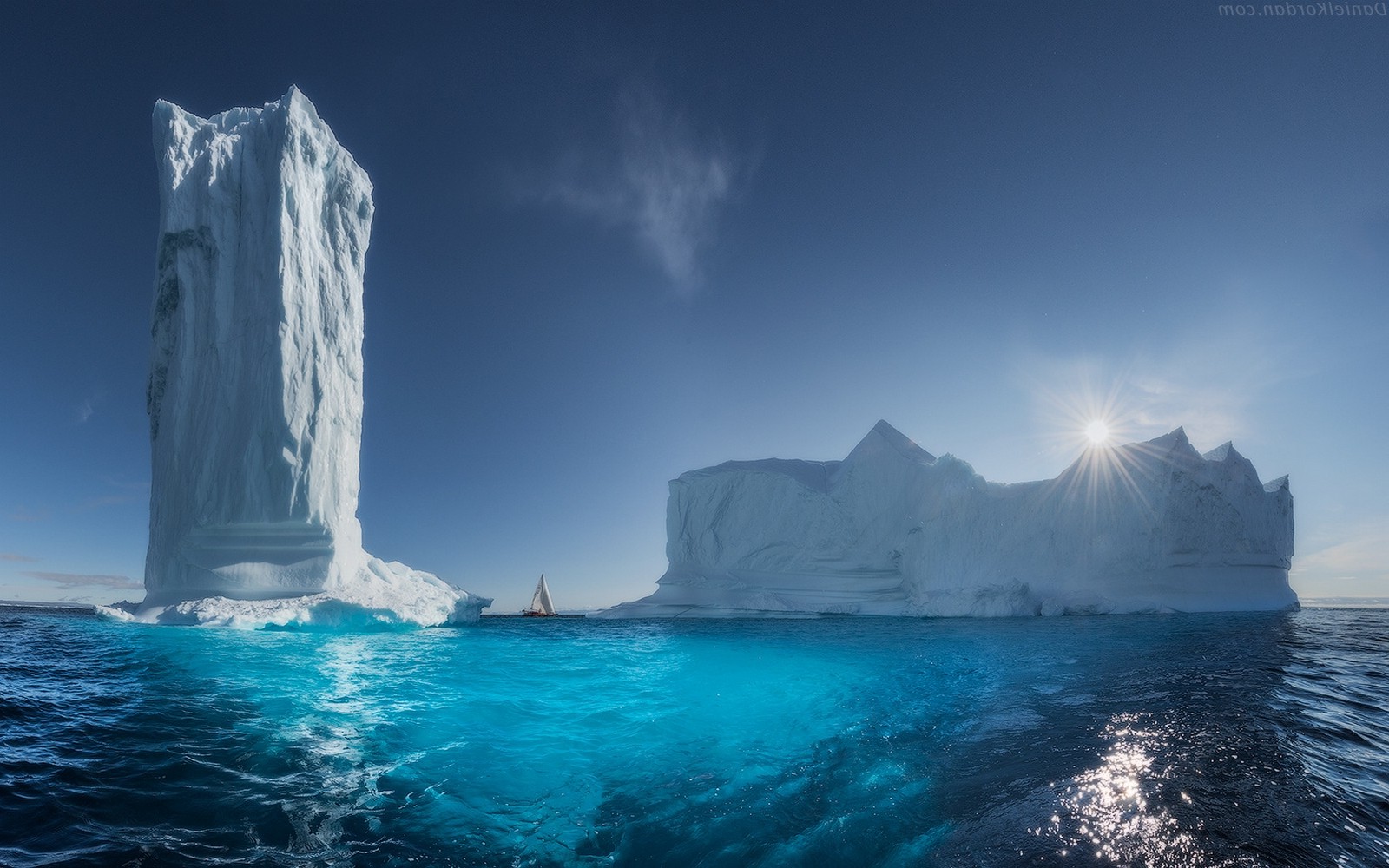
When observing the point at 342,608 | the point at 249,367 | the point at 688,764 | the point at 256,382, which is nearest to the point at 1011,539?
the point at 688,764

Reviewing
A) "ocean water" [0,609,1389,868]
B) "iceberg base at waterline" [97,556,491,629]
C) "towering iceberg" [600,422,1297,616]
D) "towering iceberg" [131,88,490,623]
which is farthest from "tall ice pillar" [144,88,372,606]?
"towering iceberg" [600,422,1297,616]

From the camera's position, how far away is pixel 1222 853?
291 centimetres

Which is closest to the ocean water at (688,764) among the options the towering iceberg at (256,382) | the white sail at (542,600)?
the towering iceberg at (256,382)

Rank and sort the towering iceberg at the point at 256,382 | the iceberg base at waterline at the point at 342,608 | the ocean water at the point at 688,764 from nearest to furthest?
the ocean water at the point at 688,764, the iceberg base at waterline at the point at 342,608, the towering iceberg at the point at 256,382

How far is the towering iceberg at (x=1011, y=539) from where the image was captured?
1027 inches

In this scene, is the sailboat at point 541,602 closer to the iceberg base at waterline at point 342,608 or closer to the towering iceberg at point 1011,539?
the towering iceberg at point 1011,539

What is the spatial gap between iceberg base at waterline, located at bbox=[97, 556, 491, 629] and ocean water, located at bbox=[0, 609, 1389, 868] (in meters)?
5.10

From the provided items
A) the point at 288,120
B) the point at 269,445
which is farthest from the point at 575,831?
the point at 288,120

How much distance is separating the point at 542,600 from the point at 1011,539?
3086cm

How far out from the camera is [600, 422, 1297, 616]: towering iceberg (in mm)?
26078

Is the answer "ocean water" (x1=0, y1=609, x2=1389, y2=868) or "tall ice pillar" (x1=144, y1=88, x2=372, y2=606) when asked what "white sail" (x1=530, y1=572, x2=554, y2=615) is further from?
"ocean water" (x1=0, y1=609, x2=1389, y2=868)

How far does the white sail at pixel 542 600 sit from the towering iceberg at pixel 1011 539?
11621 mm

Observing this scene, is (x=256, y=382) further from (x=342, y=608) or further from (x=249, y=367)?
(x=342, y=608)

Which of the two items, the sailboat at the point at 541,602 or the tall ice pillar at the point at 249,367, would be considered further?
the sailboat at the point at 541,602
